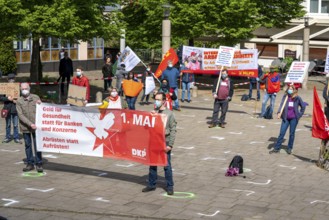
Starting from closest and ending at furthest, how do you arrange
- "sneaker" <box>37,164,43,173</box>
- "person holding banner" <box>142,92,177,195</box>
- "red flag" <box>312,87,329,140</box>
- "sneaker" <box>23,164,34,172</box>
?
"person holding banner" <box>142,92,177,195</box>, "sneaker" <box>37,164,43,173</box>, "sneaker" <box>23,164,34,172</box>, "red flag" <box>312,87,329,140</box>

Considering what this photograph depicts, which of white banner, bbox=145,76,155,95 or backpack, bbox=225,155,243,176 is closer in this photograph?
backpack, bbox=225,155,243,176

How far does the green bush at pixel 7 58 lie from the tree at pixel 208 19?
7.68m

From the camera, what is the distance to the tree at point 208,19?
31.4 meters

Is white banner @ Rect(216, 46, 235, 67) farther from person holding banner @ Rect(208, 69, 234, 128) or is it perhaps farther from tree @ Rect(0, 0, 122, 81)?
tree @ Rect(0, 0, 122, 81)

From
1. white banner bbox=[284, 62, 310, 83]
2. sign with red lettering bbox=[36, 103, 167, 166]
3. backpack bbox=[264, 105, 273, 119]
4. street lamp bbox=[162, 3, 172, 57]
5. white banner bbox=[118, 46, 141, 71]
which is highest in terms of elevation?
street lamp bbox=[162, 3, 172, 57]

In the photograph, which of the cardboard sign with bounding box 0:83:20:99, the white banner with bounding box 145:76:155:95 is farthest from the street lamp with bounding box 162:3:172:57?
the cardboard sign with bounding box 0:83:20:99

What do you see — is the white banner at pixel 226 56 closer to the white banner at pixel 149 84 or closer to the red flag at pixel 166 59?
the red flag at pixel 166 59

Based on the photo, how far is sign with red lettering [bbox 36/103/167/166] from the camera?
11.9 metres

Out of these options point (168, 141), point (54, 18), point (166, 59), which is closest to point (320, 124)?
point (168, 141)

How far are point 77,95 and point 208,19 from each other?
581 inches

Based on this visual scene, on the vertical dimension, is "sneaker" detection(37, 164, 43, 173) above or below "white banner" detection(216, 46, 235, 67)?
below

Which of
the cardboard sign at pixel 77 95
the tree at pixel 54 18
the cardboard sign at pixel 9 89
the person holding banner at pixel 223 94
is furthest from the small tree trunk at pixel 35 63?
the cardboard sign at pixel 9 89

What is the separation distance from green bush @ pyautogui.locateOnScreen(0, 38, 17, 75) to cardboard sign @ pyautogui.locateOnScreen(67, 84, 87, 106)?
1997 cm

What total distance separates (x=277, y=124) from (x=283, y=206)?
32.8ft
